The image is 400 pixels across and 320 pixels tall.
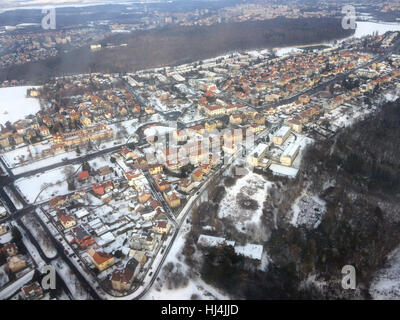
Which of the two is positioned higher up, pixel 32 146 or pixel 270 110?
pixel 270 110

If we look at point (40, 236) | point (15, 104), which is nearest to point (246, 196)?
point (40, 236)

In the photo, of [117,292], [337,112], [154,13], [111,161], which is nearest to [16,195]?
[111,161]

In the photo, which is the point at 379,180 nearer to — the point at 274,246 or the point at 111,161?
the point at 274,246

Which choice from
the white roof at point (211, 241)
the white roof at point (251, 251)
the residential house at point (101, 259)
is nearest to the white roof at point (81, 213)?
the residential house at point (101, 259)

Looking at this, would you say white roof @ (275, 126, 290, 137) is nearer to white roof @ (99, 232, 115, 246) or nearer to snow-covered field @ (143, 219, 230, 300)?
snow-covered field @ (143, 219, 230, 300)

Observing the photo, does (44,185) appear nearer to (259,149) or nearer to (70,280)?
(70,280)

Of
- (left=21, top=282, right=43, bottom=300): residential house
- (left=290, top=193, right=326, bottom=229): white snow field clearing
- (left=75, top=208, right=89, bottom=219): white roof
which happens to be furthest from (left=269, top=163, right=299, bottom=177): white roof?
(left=21, top=282, right=43, bottom=300): residential house
